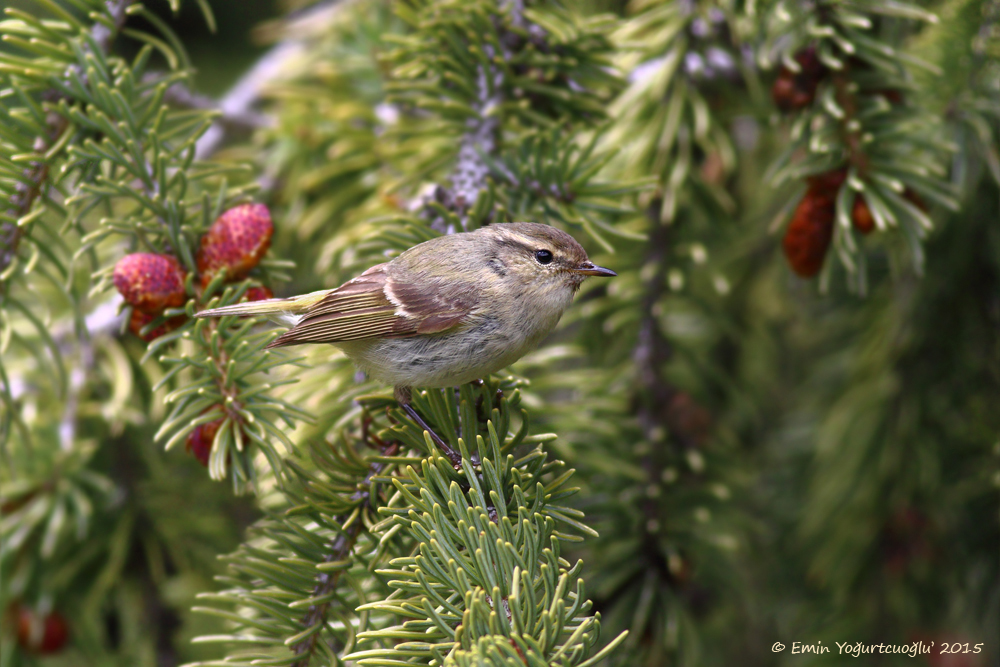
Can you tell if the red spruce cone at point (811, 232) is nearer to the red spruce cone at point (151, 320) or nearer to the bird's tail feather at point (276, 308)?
the bird's tail feather at point (276, 308)

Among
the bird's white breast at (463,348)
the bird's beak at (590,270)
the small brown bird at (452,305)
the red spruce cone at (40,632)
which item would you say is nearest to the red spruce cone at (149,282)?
the small brown bird at (452,305)

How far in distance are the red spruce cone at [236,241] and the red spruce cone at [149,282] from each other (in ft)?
0.26

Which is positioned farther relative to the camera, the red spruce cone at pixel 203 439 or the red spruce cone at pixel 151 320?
the red spruce cone at pixel 151 320

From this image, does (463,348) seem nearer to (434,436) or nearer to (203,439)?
(434,436)

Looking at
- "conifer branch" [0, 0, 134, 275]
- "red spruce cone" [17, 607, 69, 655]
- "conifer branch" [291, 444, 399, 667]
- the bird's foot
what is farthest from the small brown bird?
"red spruce cone" [17, 607, 69, 655]

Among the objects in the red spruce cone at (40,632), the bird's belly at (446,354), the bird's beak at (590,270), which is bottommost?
the red spruce cone at (40,632)

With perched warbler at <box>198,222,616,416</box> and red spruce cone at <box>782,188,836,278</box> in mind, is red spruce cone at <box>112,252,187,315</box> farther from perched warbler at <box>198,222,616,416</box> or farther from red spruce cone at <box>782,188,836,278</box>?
red spruce cone at <box>782,188,836,278</box>

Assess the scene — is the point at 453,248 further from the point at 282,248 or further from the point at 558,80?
the point at 282,248

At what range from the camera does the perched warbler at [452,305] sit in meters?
1.93

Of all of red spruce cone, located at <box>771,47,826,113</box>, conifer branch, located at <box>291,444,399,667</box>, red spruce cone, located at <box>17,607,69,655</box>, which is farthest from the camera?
red spruce cone, located at <box>17,607,69,655</box>

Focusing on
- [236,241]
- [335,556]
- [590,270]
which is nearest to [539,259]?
[590,270]

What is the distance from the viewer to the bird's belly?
6.30ft

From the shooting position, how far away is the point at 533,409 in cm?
191

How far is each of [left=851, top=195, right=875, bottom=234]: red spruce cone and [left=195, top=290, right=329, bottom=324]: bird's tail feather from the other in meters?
1.43
